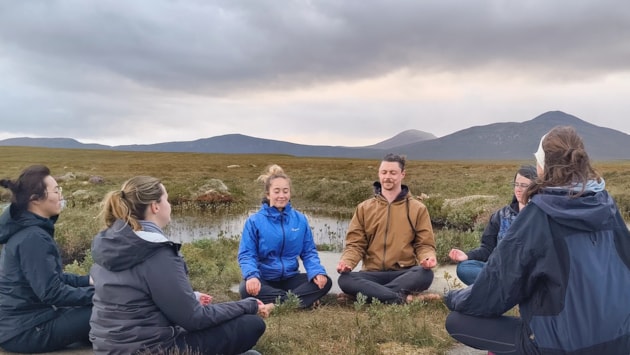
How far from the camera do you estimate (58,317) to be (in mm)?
4621

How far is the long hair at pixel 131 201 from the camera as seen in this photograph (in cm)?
382

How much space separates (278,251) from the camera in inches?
261

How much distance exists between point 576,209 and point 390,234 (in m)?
3.72

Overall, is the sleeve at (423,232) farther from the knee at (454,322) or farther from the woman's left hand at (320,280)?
the knee at (454,322)

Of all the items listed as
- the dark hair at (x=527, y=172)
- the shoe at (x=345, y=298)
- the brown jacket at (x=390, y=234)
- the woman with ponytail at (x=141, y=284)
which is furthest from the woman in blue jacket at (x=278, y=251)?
the dark hair at (x=527, y=172)

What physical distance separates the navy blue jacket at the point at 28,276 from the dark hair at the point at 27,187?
0.07 meters

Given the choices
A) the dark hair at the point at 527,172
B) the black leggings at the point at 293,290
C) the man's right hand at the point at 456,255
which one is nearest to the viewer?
the man's right hand at the point at 456,255

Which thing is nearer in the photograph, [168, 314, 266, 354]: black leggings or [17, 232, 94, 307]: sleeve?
[168, 314, 266, 354]: black leggings

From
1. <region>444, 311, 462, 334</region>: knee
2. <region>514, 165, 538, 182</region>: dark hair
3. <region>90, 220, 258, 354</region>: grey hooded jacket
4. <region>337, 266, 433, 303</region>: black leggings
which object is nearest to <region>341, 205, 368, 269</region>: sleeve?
<region>337, 266, 433, 303</region>: black leggings

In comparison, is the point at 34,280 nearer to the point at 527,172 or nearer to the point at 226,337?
the point at 226,337

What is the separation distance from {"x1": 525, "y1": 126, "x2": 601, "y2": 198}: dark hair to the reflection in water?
9.32 meters

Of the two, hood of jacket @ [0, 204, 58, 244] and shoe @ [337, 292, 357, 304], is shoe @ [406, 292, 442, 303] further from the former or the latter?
hood of jacket @ [0, 204, 58, 244]

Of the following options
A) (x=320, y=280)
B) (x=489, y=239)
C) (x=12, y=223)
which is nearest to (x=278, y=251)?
(x=320, y=280)

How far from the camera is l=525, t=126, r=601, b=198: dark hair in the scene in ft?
10.8
